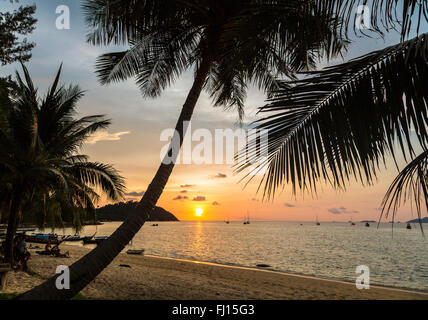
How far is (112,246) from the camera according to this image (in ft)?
15.7

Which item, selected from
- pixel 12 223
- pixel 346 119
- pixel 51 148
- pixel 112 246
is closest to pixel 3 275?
pixel 12 223

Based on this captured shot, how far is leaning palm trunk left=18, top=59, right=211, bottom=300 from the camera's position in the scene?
14.3 ft

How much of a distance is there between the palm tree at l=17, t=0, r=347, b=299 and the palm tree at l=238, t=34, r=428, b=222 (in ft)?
2.24

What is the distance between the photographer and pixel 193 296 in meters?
10.4

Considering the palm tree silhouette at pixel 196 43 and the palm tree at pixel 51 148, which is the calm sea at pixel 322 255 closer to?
the palm tree silhouette at pixel 196 43

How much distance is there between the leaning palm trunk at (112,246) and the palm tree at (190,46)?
1cm

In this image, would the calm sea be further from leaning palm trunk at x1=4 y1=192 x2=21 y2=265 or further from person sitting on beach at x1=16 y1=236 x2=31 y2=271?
person sitting on beach at x1=16 y1=236 x2=31 y2=271

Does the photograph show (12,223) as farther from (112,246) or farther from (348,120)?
(348,120)

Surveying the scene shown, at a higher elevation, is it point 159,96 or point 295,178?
point 159,96

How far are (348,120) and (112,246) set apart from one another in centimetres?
401

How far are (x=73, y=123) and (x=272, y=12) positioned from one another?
969 centimetres

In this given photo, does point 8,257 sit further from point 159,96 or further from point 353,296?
point 353,296

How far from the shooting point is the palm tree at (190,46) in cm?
299
